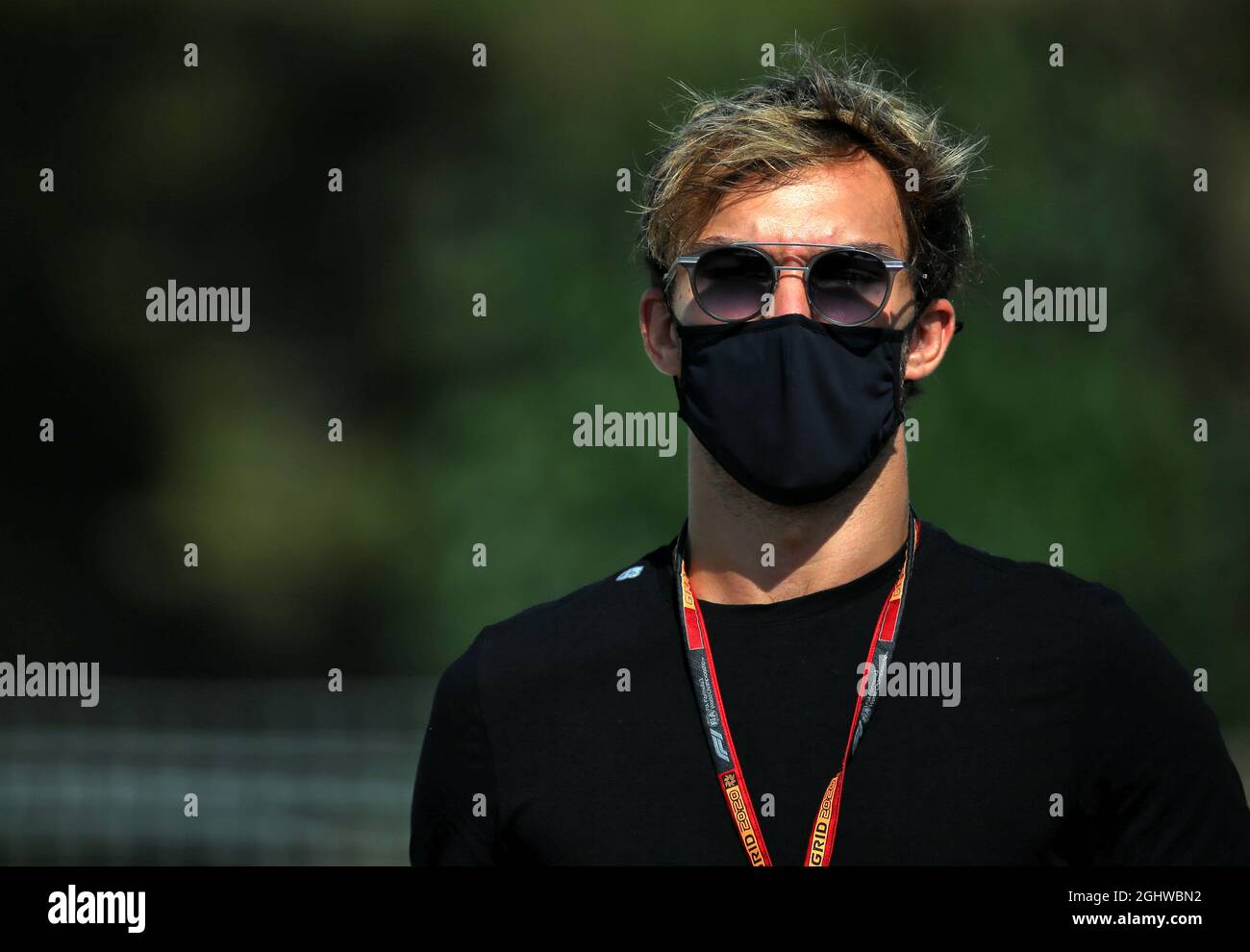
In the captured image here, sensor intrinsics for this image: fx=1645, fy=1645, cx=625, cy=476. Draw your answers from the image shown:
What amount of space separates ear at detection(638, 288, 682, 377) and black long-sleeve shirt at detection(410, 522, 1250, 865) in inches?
20.3

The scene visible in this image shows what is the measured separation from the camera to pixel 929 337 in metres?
3.53

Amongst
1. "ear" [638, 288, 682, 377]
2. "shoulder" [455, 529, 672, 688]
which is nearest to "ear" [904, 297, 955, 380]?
"ear" [638, 288, 682, 377]

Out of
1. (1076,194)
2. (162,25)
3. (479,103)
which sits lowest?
(1076,194)

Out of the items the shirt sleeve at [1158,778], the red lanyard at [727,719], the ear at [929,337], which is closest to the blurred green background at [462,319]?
the ear at [929,337]

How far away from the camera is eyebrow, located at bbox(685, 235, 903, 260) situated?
10.7ft

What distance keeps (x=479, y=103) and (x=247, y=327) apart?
10.8 ft

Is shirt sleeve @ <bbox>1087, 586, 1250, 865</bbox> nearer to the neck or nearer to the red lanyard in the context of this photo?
the red lanyard

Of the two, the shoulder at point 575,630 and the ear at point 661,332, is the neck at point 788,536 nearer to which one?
the shoulder at point 575,630

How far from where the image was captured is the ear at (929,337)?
3502 mm

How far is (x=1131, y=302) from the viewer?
12.8 meters

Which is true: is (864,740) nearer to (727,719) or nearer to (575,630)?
(727,719)

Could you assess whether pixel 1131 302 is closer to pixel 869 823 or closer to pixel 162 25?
pixel 162 25

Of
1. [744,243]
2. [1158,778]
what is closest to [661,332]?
[744,243]
